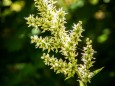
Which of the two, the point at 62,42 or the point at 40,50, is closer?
the point at 62,42

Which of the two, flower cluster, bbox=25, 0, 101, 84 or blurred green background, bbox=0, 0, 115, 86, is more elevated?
blurred green background, bbox=0, 0, 115, 86

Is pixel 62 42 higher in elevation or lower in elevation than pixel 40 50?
lower

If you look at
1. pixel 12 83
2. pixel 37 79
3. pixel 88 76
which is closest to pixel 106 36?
pixel 37 79

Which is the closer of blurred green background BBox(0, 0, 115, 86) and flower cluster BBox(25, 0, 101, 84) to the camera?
flower cluster BBox(25, 0, 101, 84)

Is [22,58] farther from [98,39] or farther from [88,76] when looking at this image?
[88,76]

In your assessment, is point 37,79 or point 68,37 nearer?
point 68,37

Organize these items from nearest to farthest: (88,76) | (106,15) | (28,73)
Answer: (88,76) < (28,73) < (106,15)

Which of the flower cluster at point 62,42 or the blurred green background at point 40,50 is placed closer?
the flower cluster at point 62,42

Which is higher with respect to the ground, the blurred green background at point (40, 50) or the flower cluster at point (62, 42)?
the blurred green background at point (40, 50)
